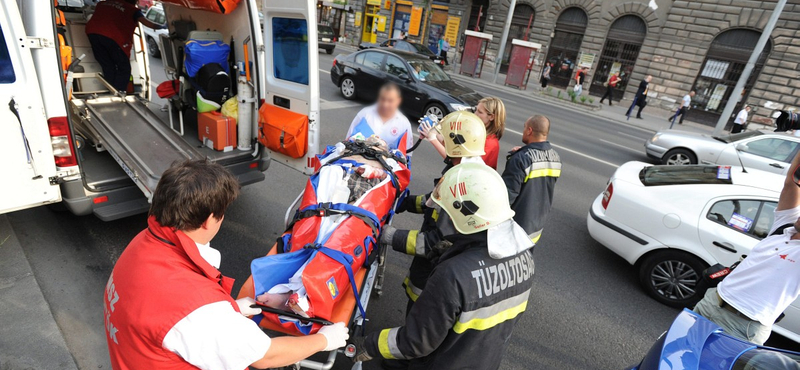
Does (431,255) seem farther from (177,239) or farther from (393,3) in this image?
(393,3)

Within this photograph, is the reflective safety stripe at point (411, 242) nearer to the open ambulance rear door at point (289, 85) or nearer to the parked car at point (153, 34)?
the open ambulance rear door at point (289, 85)

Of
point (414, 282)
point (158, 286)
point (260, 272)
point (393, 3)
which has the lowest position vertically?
point (414, 282)

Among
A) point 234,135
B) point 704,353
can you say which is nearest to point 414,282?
point 704,353

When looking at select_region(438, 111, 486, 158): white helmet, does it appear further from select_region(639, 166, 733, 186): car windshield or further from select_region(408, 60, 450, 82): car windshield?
select_region(408, 60, 450, 82): car windshield

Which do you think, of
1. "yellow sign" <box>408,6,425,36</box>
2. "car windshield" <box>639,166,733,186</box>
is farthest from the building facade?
"car windshield" <box>639,166,733,186</box>

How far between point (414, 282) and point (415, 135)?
22.4 ft

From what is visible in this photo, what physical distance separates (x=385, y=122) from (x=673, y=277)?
11.3 feet

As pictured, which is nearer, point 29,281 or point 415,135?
point 29,281

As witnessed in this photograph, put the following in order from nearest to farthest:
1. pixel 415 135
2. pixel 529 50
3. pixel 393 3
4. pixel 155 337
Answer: pixel 155 337, pixel 415 135, pixel 529 50, pixel 393 3

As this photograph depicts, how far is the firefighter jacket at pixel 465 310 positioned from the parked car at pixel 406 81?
26.3ft

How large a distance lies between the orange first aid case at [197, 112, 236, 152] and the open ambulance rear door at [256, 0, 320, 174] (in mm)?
431

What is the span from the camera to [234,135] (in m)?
4.79

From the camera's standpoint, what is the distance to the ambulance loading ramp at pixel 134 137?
3.84 metres

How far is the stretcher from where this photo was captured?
2.15 m
